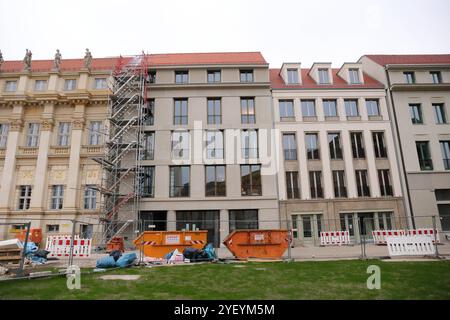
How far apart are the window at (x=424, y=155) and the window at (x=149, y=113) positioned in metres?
26.4

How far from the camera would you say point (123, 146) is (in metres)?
25.9

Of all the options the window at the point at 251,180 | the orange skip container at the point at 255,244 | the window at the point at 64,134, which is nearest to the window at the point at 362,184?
the window at the point at 251,180

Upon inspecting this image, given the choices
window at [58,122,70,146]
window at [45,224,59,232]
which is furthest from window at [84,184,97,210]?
window at [58,122,70,146]

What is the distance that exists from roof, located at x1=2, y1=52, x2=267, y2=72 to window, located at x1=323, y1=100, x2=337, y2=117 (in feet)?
25.9

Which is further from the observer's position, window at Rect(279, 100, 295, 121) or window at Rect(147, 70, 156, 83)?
window at Rect(147, 70, 156, 83)

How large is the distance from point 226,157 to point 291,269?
1598 centimetres

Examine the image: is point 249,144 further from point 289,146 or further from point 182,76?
point 182,76

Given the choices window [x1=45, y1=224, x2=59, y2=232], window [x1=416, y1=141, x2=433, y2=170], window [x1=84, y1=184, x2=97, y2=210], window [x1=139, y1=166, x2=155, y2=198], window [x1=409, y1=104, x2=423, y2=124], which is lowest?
window [x1=45, y1=224, x2=59, y2=232]

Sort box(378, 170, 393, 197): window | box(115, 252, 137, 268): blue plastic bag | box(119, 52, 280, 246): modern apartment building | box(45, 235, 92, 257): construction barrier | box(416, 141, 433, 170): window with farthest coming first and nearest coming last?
box(416, 141, 433, 170): window, box(378, 170, 393, 197): window, box(119, 52, 280, 246): modern apartment building, box(45, 235, 92, 257): construction barrier, box(115, 252, 137, 268): blue plastic bag

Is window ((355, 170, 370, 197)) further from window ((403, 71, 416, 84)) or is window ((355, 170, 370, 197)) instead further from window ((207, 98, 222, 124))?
window ((207, 98, 222, 124))

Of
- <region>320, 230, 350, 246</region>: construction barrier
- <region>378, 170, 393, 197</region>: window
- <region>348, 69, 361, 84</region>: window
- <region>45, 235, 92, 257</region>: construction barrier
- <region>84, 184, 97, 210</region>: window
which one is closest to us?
<region>45, 235, 92, 257</region>: construction barrier

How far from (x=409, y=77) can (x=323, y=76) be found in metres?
8.72

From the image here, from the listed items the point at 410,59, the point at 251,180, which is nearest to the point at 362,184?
the point at 251,180

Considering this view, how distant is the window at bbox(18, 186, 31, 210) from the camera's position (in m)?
25.3
